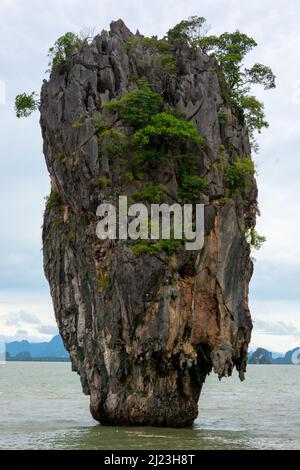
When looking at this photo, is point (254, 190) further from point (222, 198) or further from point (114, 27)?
point (114, 27)

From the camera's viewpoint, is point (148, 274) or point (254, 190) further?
point (254, 190)

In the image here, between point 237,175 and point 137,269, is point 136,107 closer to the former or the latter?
point 237,175

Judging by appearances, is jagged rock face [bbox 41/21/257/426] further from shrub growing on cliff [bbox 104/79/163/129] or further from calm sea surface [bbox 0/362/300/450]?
calm sea surface [bbox 0/362/300/450]

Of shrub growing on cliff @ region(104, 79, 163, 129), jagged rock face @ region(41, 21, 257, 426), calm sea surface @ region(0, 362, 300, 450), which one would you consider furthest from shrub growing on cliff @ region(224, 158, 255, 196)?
calm sea surface @ region(0, 362, 300, 450)

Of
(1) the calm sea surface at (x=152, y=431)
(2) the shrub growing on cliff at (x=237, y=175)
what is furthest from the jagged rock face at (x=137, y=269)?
(1) the calm sea surface at (x=152, y=431)

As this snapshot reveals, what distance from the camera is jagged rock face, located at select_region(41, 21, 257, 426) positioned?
102 ft

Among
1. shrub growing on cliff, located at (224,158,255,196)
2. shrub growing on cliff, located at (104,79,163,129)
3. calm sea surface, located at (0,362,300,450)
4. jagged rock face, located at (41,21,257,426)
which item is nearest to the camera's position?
calm sea surface, located at (0,362,300,450)

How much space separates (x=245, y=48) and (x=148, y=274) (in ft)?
46.6

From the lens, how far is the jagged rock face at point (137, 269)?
30953mm

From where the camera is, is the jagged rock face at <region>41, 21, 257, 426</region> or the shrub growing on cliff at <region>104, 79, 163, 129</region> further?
the shrub growing on cliff at <region>104, 79, 163, 129</region>

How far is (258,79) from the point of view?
39.4 meters
